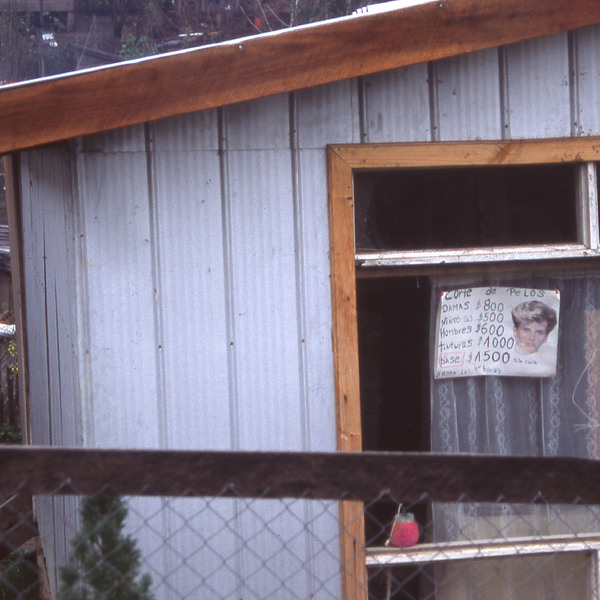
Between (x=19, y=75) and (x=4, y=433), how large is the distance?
7694 millimetres

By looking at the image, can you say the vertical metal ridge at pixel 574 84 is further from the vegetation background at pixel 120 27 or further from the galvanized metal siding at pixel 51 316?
the vegetation background at pixel 120 27

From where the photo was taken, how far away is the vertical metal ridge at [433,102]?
11.2 ft

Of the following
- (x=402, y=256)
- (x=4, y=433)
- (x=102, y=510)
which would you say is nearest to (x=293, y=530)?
(x=402, y=256)

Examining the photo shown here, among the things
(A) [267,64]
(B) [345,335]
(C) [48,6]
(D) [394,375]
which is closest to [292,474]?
(B) [345,335]

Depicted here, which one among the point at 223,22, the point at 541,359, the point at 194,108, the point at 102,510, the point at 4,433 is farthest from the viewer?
the point at 223,22

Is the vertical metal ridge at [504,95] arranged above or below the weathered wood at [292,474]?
above

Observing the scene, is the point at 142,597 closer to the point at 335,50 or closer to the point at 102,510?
the point at 102,510

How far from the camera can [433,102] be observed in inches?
135

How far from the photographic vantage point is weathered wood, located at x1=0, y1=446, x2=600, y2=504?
5.78 ft

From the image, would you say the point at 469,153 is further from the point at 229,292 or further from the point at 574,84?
the point at 229,292

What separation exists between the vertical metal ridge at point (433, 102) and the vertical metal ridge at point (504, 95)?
27cm

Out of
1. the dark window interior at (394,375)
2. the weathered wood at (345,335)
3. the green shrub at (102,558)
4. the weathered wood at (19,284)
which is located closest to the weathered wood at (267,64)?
the weathered wood at (345,335)

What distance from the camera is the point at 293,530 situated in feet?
10.9

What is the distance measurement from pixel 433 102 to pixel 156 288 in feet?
4.41
